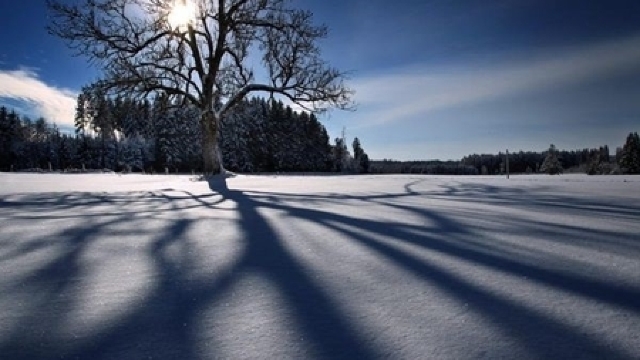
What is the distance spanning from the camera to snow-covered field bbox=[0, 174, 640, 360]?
42.8 inches

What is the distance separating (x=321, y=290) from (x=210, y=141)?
1095cm

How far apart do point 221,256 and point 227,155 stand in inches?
2055

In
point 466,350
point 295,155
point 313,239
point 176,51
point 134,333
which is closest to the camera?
point 466,350

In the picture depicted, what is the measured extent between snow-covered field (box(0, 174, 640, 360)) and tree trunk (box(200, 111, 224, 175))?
347 inches

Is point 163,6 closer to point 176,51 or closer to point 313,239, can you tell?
point 176,51

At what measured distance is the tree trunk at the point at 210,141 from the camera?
11.6m

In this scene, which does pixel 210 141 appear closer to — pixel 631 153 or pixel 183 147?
pixel 183 147

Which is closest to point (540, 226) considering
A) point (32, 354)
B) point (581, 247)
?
point (581, 247)

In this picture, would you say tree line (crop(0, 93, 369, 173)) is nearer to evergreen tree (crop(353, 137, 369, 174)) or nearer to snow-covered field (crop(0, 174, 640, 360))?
evergreen tree (crop(353, 137, 369, 174))

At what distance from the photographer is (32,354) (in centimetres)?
105

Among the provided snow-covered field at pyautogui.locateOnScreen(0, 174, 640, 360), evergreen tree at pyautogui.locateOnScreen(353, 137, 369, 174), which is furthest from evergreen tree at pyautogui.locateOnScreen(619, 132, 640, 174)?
snow-covered field at pyautogui.locateOnScreen(0, 174, 640, 360)

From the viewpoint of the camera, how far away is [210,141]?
11.7 metres

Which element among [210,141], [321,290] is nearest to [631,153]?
[210,141]

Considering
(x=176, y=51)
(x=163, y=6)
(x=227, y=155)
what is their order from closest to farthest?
(x=163, y=6) < (x=176, y=51) < (x=227, y=155)
